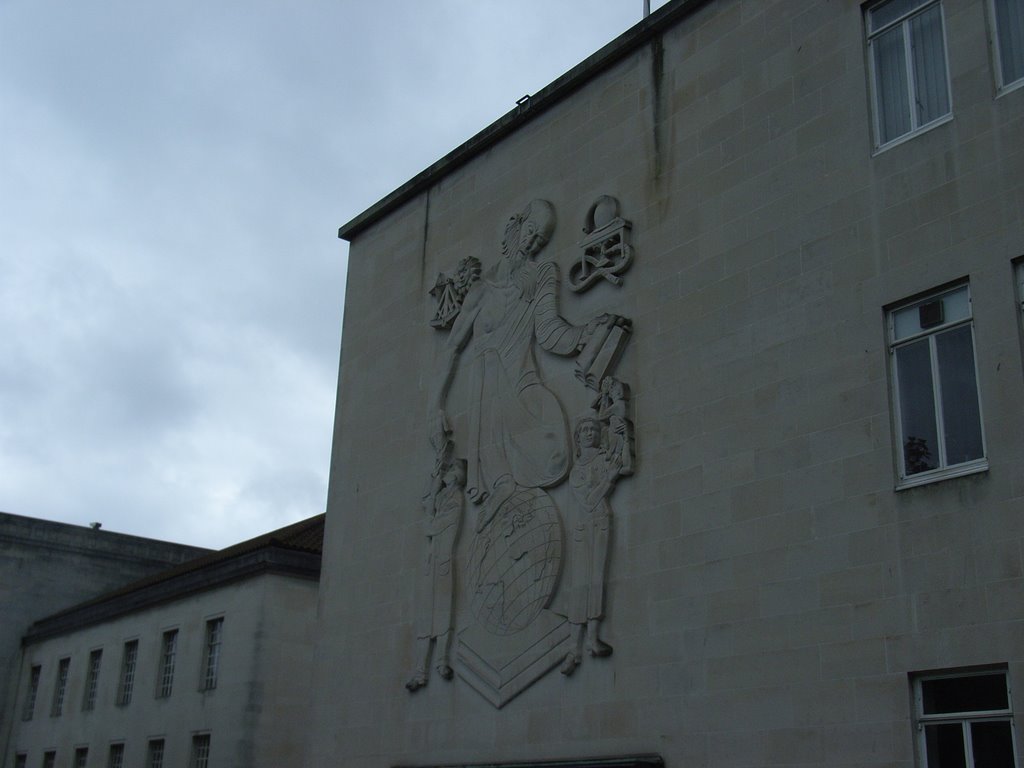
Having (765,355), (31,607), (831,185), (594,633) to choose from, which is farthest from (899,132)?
(31,607)

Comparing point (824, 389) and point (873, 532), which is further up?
point (824, 389)

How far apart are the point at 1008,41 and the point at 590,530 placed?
25.5ft

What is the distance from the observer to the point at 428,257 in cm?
2192

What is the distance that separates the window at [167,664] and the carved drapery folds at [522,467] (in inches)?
621

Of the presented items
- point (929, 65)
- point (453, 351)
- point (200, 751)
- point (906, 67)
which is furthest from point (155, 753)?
point (929, 65)

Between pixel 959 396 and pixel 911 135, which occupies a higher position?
pixel 911 135

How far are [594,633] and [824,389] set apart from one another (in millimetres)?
4451

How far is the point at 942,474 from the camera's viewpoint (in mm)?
12438

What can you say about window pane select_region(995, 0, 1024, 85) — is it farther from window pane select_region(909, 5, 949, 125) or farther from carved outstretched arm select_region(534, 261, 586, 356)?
carved outstretched arm select_region(534, 261, 586, 356)

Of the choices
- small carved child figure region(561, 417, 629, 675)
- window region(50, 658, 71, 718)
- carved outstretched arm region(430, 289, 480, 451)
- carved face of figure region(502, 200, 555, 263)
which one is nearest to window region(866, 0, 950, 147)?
small carved child figure region(561, 417, 629, 675)

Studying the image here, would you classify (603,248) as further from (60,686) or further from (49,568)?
(49,568)

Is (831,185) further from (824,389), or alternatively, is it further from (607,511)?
(607,511)

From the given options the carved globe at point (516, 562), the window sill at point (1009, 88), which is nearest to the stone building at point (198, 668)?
the carved globe at point (516, 562)

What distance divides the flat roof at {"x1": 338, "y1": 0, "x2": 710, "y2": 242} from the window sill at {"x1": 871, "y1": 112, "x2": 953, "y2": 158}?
438 centimetres
